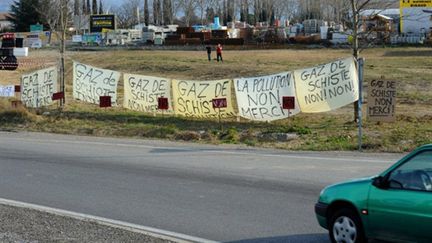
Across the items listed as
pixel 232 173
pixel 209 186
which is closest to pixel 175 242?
pixel 209 186

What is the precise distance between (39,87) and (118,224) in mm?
17484

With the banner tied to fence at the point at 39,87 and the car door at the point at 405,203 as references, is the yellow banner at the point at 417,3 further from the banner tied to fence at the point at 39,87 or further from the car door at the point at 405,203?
the car door at the point at 405,203

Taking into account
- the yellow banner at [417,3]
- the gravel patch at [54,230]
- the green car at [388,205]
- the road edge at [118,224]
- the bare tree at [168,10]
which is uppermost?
the bare tree at [168,10]

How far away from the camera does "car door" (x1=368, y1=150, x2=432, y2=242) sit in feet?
19.9

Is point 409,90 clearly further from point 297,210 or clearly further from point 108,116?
point 297,210

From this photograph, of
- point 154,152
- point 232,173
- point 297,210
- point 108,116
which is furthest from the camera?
point 108,116

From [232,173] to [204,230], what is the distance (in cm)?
459

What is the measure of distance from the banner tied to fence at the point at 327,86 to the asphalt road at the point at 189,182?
3.68 metres

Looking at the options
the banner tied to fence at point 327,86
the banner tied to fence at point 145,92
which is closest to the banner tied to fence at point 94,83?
the banner tied to fence at point 145,92

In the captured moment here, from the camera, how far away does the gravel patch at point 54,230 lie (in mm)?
7301

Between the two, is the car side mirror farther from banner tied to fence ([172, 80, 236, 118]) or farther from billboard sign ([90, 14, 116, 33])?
billboard sign ([90, 14, 116, 33])

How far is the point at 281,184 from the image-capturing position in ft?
37.6

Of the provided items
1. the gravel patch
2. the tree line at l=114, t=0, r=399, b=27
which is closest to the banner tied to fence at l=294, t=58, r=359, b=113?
the gravel patch

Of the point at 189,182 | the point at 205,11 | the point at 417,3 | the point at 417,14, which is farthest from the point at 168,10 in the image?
the point at 189,182
